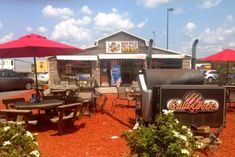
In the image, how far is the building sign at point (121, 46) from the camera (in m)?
26.6

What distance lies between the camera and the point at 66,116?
8.16 meters

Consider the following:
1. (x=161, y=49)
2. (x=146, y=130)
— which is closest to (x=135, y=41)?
(x=161, y=49)

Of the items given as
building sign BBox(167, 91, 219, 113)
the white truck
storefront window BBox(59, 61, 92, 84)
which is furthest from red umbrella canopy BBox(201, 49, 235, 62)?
the white truck

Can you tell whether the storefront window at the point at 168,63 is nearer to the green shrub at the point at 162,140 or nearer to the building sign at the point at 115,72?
the building sign at the point at 115,72

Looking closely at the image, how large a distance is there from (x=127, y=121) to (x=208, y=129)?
3.03 meters

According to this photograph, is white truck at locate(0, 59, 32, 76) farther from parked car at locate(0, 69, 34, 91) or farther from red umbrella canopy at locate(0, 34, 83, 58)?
red umbrella canopy at locate(0, 34, 83, 58)

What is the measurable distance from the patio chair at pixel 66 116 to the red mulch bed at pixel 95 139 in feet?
0.74

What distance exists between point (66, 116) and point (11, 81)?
1685cm

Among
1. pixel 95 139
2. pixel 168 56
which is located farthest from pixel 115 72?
pixel 95 139

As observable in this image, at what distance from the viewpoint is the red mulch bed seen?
5.93 m

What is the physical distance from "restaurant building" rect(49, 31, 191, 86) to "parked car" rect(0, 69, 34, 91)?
7.01ft

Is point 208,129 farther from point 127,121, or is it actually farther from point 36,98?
point 36,98

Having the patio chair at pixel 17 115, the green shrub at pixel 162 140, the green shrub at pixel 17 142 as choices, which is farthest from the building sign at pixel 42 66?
the green shrub at pixel 162 140

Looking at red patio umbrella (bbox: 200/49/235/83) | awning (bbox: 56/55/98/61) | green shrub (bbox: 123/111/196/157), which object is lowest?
green shrub (bbox: 123/111/196/157)
